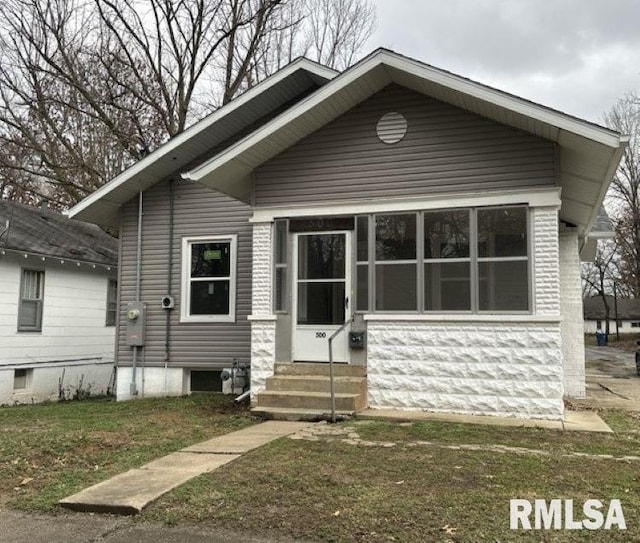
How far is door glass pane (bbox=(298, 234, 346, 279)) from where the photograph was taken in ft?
30.9

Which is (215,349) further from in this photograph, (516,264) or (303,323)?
(516,264)

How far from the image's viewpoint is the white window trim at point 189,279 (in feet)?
38.2

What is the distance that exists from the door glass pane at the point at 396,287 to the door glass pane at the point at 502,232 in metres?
1.08

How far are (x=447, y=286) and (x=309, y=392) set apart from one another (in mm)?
2535

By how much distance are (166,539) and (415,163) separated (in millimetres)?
6480

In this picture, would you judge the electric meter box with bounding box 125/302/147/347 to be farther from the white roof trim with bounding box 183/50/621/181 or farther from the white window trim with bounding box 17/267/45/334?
the white roof trim with bounding box 183/50/621/181

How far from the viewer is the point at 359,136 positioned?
9281 millimetres

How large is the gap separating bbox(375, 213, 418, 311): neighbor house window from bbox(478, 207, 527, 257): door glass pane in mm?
982

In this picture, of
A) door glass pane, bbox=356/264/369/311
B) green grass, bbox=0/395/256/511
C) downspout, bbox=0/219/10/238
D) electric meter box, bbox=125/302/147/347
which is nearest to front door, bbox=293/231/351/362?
door glass pane, bbox=356/264/369/311

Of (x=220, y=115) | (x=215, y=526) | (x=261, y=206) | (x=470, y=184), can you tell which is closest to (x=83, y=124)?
(x=220, y=115)

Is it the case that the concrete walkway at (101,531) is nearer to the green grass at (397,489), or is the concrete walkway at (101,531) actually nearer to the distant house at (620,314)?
the green grass at (397,489)

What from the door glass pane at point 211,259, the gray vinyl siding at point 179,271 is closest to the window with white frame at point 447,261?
the gray vinyl siding at point 179,271

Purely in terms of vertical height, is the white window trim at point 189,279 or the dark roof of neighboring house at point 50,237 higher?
the dark roof of neighboring house at point 50,237

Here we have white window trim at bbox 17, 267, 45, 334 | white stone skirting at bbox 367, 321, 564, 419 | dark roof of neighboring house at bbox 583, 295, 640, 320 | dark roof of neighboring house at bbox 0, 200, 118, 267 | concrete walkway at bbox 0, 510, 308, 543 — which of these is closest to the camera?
concrete walkway at bbox 0, 510, 308, 543
